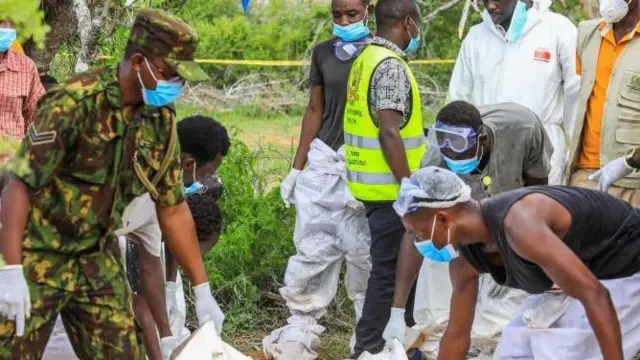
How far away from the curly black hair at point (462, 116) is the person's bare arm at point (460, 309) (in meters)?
1.04

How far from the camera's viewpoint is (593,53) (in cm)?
667

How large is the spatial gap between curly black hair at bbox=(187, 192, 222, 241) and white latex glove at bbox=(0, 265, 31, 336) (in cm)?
126

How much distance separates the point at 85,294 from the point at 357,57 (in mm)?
2480

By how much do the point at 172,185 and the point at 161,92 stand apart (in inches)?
17.4

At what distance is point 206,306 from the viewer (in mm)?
4824

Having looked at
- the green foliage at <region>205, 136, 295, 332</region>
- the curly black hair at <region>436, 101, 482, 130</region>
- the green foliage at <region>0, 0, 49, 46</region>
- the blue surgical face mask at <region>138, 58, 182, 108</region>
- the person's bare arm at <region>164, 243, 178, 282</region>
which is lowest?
the green foliage at <region>205, 136, 295, 332</region>

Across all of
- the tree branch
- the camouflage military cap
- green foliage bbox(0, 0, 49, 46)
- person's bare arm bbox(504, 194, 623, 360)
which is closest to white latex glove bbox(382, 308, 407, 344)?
person's bare arm bbox(504, 194, 623, 360)

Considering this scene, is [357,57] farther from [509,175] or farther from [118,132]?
[118,132]

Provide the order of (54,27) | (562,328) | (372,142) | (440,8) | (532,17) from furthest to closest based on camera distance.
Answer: (440,8)
(54,27)
(532,17)
(372,142)
(562,328)

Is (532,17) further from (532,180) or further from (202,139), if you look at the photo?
(202,139)

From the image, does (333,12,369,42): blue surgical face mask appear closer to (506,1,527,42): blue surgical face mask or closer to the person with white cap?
(506,1,527,42): blue surgical face mask

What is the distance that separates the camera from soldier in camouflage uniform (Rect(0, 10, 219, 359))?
4227mm

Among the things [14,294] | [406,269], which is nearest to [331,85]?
[406,269]

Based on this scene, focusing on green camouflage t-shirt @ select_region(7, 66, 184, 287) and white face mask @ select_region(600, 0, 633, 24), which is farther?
white face mask @ select_region(600, 0, 633, 24)
